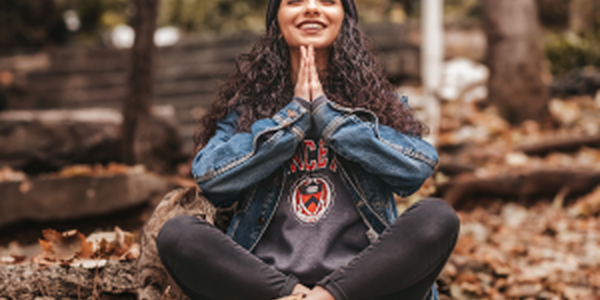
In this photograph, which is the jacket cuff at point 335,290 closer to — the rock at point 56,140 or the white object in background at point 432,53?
the rock at point 56,140

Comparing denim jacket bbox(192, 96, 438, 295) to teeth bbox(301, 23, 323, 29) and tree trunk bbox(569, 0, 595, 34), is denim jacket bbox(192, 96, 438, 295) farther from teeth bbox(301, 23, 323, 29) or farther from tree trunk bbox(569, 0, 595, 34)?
tree trunk bbox(569, 0, 595, 34)

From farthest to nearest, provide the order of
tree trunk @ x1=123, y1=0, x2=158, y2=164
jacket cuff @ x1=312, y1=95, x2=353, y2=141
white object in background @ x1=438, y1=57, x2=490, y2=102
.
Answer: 1. white object in background @ x1=438, y1=57, x2=490, y2=102
2. tree trunk @ x1=123, y1=0, x2=158, y2=164
3. jacket cuff @ x1=312, y1=95, x2=353, y2=141

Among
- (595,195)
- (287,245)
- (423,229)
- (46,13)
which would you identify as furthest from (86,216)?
(46,13)

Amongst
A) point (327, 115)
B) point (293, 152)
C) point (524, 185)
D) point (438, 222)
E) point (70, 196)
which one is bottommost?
point (524, 185)

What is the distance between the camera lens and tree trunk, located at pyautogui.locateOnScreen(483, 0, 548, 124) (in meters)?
6.46

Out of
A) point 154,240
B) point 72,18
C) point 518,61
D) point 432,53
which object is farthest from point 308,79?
point 72,18

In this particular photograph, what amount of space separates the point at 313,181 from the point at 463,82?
19.2 ft

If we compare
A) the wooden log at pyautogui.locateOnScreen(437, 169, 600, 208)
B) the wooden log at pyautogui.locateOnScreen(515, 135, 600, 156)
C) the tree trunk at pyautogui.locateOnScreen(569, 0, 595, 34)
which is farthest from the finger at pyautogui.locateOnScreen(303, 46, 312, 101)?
the tree trunk at pyautogui.locateOnScreen(569, 0, 595, 34)

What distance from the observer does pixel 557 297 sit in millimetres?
3062

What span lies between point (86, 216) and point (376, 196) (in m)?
3.03

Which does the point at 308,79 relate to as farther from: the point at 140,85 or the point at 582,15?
the point at 582,15

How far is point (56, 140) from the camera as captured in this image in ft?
15.9

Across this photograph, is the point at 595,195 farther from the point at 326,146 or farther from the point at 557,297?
the point at 326,146

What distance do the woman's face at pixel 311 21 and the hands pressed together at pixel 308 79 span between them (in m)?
0.07
